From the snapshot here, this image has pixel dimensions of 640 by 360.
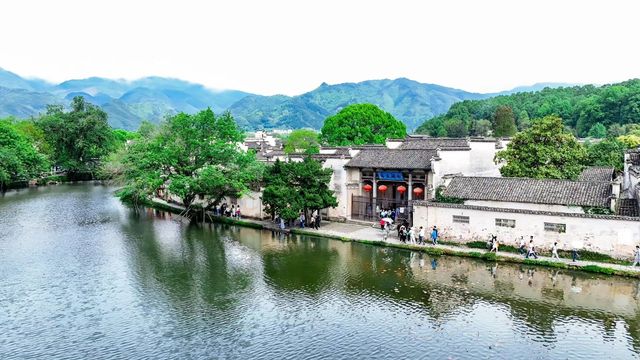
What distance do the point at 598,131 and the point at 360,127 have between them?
40520 millimetres

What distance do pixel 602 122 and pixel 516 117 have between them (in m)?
20.9

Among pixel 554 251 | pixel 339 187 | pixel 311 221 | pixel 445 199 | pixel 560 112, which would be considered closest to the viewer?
pixel 554 251

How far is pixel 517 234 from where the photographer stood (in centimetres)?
2358

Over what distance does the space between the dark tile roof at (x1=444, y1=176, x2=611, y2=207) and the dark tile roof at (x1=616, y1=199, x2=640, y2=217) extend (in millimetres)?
1021

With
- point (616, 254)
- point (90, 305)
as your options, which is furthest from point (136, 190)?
point (616, 254)

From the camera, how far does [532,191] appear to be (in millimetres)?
24812

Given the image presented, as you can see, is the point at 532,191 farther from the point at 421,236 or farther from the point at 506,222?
the point at 421,236

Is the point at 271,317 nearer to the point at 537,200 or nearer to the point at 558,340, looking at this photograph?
the point at 558,340

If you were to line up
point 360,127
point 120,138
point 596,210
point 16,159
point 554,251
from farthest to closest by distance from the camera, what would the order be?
point 120,138 < point 360,127 < point 16,159 < point 596,210 < point 554,251

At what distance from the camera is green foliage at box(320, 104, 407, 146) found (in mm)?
58312

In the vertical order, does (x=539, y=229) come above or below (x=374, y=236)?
above

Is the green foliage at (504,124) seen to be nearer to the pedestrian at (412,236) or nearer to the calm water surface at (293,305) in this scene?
the pedestrian at (412,236)

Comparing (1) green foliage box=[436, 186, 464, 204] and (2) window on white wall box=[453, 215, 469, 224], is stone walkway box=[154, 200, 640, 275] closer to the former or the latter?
(2) window on white wall box=[453, 215, 469, 224]

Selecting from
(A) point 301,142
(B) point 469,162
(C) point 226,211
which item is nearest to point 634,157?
(B) point 469,162
